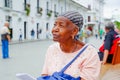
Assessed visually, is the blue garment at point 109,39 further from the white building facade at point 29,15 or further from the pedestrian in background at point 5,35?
the white building facade at point 29,15

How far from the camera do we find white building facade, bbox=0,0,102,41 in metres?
30.7

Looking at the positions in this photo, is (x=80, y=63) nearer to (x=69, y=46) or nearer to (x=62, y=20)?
(x=69, y=46)

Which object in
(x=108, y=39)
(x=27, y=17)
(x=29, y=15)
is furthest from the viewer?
(x=29, y=15)

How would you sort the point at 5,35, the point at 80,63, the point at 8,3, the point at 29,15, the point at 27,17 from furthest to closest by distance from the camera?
the point at 29,15 < the point at 27,17 < the point at 8,3 < the point at 5,35 < the point at 80,63

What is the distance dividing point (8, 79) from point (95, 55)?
5.87 metres

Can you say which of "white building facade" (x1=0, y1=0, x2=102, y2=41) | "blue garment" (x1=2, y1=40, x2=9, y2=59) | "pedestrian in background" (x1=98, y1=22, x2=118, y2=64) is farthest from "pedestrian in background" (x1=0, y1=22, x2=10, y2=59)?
"white building facade" (x1=0, y1=0, x2=102, y2=41)

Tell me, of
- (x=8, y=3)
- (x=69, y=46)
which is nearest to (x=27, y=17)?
(x=8, y=3)

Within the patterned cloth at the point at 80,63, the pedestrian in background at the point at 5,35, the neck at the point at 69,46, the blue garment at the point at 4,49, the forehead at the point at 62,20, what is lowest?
the blue garment at the point at 4,49

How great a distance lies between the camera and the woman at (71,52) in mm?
2033

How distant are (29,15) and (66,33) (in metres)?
34.4

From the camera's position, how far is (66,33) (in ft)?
6.83

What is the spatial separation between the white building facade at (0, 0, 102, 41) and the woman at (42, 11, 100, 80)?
2689cm

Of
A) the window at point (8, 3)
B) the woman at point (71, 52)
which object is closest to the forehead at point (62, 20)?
the woman at point (71, 52)

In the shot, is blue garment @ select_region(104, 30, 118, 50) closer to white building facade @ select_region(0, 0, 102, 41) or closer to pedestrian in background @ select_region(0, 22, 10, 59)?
pedestrian in background @ select_region(0, 22, 10, 59)
